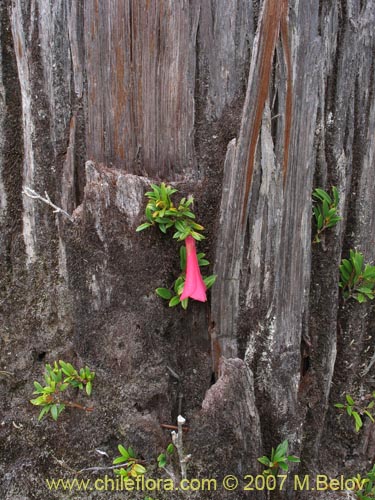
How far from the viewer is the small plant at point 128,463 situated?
1768mm

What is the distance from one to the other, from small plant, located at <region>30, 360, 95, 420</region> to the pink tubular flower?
1.91 ft

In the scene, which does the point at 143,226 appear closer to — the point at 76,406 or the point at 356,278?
the point at 76,406

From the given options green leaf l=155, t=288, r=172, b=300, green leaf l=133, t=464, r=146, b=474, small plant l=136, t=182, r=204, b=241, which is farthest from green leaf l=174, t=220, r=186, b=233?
green leaf l=133, t=464, r=146, b=474

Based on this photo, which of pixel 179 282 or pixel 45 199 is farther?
pixel 45 199

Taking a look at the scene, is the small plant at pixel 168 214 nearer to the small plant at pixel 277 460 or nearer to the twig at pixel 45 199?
the twig at pixel 45 199

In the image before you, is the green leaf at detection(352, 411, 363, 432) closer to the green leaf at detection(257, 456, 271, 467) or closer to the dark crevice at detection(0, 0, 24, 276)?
the green leaf at detection(257, 456, 271, 467)

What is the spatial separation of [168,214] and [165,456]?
0.98 metres

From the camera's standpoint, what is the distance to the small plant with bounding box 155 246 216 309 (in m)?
1.76

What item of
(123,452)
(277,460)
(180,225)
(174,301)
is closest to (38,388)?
(123,452)

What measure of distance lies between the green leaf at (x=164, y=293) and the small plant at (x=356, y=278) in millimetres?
774

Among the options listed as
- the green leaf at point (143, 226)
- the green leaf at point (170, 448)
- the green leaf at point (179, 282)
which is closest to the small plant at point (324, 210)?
the green leaf at point (179, 282)

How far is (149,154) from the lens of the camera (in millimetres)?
1844

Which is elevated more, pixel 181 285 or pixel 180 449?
pixel 181 285

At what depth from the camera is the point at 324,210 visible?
185cm
